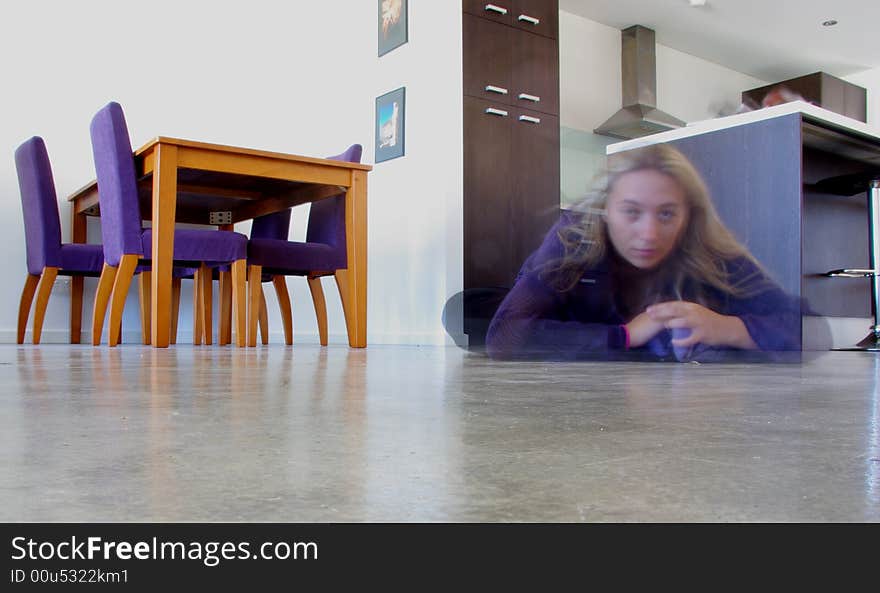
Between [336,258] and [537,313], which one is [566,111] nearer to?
[336,258]

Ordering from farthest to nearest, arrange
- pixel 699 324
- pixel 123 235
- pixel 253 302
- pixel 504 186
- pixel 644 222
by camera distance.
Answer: pixel 504 186, pixel 253 302, pixel 123 235, pixel 644 222, pixel 699 324

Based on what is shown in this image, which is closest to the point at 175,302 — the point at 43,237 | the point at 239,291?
the point at 43,237

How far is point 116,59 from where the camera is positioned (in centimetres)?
445

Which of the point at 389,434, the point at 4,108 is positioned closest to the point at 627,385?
the point at 389,434

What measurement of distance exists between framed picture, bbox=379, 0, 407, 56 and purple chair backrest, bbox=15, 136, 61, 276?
6.34 ft

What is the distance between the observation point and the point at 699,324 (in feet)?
5.77

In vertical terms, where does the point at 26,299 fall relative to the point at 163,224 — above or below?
below

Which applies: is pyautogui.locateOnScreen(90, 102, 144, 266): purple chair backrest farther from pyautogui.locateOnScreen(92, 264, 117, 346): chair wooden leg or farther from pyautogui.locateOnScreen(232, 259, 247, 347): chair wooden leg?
pyautogui.locateOnScreen(232, 259, 247, 347): chair wooden leg

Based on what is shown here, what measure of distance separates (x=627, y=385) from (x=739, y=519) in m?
0.72

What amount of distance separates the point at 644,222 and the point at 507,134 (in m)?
2.37

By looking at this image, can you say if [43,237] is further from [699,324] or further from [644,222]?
[699,324]
